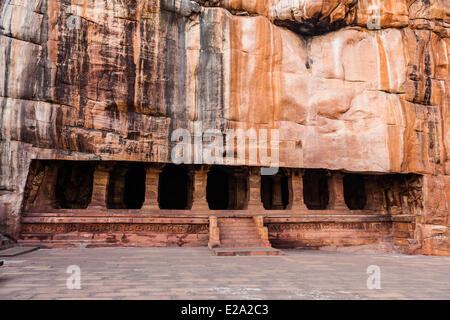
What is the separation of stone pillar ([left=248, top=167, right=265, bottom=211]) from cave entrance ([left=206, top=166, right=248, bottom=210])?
1.69 feet

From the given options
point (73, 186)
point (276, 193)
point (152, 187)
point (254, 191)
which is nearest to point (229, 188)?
point (276, 193)

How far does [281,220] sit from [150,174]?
564 cm

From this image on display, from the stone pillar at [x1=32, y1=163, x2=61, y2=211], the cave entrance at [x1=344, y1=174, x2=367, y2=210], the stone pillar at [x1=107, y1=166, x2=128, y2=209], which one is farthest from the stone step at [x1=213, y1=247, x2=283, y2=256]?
the cave entrance at [x1=344, y1=174, x2=367, y2=210]

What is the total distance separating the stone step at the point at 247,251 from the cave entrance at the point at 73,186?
26.5 ft

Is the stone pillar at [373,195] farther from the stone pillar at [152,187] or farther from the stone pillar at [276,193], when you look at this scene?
the stone pillar at [152,187]

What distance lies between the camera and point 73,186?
48.0 ft

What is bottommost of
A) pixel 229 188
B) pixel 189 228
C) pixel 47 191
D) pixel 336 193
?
pixel 189 228

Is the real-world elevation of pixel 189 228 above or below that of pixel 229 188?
below

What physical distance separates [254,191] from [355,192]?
7333 millimetres

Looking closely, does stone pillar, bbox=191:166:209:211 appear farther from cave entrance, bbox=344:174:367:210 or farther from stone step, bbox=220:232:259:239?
cave entrance, bbox=344:174:367:210

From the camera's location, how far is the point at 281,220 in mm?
12938

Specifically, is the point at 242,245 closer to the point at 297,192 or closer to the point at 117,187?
the point at 297,192
